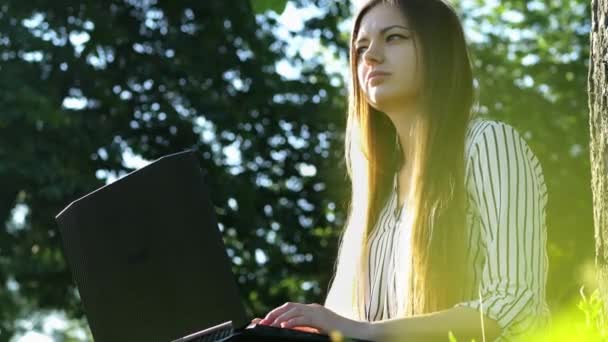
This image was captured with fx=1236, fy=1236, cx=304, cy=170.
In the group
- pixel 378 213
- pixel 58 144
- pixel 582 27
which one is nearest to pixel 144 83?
pixel 58 144

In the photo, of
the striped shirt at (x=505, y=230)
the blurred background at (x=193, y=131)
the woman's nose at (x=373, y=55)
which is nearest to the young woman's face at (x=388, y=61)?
the woman's nose at (x=373, y=55)

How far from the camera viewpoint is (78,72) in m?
12.9

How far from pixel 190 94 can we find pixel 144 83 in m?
0.54

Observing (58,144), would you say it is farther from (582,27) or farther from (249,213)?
(582,27)

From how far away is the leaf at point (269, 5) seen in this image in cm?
359

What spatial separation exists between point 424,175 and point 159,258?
661 millimetres

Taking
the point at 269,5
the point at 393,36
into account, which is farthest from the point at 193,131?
the point at 393,36

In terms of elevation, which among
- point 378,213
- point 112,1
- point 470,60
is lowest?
point 378,213

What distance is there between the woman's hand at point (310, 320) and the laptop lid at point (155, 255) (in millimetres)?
118

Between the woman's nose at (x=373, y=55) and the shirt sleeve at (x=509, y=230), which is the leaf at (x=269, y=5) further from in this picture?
the shirt sleeve at (x=509, y=230)

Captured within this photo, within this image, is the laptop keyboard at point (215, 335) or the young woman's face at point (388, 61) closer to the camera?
the laptop keyboard at point (215, 335)

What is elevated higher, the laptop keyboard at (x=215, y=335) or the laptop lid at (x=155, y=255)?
the laptop lid at (x=155, y=255)

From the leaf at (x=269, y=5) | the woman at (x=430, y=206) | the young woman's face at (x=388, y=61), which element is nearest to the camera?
the woman at (x=430, y=206)

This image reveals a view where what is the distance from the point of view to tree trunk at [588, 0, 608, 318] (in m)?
2.40
